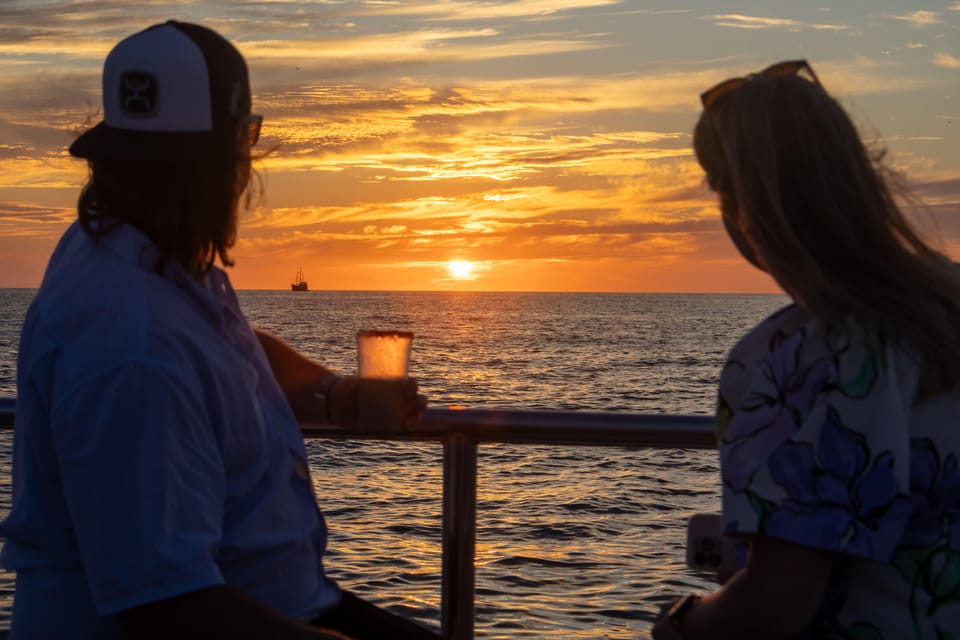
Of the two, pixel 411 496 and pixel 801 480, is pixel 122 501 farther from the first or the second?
pixel 411 496

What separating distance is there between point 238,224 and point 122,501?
54 centimetres

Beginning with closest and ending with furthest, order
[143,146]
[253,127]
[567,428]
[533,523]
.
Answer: [143,146], [253,127], [567,428], [533,523]

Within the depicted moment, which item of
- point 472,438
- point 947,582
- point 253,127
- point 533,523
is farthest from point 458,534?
point 533,523

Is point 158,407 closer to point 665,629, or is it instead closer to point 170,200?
point 170,200

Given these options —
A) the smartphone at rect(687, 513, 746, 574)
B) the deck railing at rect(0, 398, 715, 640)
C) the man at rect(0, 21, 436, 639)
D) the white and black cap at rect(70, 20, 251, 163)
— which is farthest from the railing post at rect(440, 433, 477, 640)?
the white and black cap at rect(70, 20, 251, 163)

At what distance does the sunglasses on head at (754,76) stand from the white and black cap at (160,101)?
74 centimetres

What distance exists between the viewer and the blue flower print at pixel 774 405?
146 cm

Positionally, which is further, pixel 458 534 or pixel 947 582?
pixel 458 534

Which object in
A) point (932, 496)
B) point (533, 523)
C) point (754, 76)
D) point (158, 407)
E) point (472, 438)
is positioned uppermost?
point (754, 76)

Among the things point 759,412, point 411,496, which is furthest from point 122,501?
point 411,496

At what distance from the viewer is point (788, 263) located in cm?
155

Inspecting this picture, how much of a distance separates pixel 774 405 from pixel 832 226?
0.26m

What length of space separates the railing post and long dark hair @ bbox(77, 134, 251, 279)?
904 millimetres

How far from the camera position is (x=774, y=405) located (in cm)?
150
